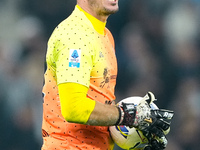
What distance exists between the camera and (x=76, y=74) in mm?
2547

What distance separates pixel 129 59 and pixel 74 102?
307cm

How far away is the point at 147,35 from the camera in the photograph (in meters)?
5.61

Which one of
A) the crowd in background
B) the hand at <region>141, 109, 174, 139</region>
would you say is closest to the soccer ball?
the hand at <region>141, 109, 174, 139</region>

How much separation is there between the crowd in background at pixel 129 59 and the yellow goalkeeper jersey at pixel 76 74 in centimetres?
235

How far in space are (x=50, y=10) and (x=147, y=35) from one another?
4.22 ft

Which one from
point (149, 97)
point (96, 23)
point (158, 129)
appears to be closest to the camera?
point (158, 129)

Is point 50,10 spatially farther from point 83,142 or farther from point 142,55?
point 83,142

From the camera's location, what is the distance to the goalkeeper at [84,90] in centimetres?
256

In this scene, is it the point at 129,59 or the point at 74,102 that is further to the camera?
the point at 129,59

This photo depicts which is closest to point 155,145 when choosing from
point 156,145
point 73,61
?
point 156,145

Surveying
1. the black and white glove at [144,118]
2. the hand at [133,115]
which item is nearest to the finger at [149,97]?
the black and white glove at [144,118]

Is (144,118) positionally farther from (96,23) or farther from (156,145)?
(96,23)

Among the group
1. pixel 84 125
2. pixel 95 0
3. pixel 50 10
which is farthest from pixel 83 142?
pixel 50 10

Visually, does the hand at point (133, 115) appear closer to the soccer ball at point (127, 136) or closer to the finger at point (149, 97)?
the finger at point (149, 97)
